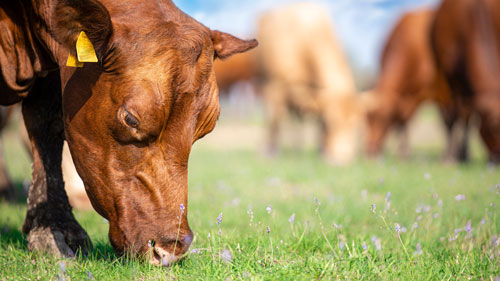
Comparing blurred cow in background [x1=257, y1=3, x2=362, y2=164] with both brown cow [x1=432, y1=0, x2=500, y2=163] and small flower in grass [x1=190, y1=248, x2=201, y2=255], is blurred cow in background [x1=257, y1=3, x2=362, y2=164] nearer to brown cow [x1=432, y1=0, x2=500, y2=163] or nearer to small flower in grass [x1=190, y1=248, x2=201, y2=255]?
brown cow [x1=432, y1=0, x2=500, y2=163]

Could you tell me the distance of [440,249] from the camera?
2672 millimetres

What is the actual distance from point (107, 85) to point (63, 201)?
0.97m

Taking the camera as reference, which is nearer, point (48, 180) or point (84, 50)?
point (84, 50)

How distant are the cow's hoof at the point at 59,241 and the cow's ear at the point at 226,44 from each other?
4.33ft

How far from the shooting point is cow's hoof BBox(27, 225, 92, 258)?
2623 millimetres

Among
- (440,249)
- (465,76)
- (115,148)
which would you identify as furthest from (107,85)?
(465,76)

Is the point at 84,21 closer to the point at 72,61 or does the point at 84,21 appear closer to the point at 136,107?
the point at 72,61

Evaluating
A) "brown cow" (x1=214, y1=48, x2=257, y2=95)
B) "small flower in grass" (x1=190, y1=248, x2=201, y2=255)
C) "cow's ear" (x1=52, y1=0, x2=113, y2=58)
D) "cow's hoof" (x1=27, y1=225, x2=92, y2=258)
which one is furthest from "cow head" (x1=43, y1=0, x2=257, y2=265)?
"brown cow" (x1=214, y1=48, x2=257, y2=95)

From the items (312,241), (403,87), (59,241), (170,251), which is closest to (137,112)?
(170,251)

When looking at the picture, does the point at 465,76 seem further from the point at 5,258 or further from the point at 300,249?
the point at 5,258

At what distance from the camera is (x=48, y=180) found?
2.85 meters

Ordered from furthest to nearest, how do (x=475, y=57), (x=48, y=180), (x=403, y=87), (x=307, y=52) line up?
(x=403, y=87), (x=307, y=52), (x=475, y=57), (x=48, y=180)

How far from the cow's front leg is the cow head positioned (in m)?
0.48

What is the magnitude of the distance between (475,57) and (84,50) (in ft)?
23.8
